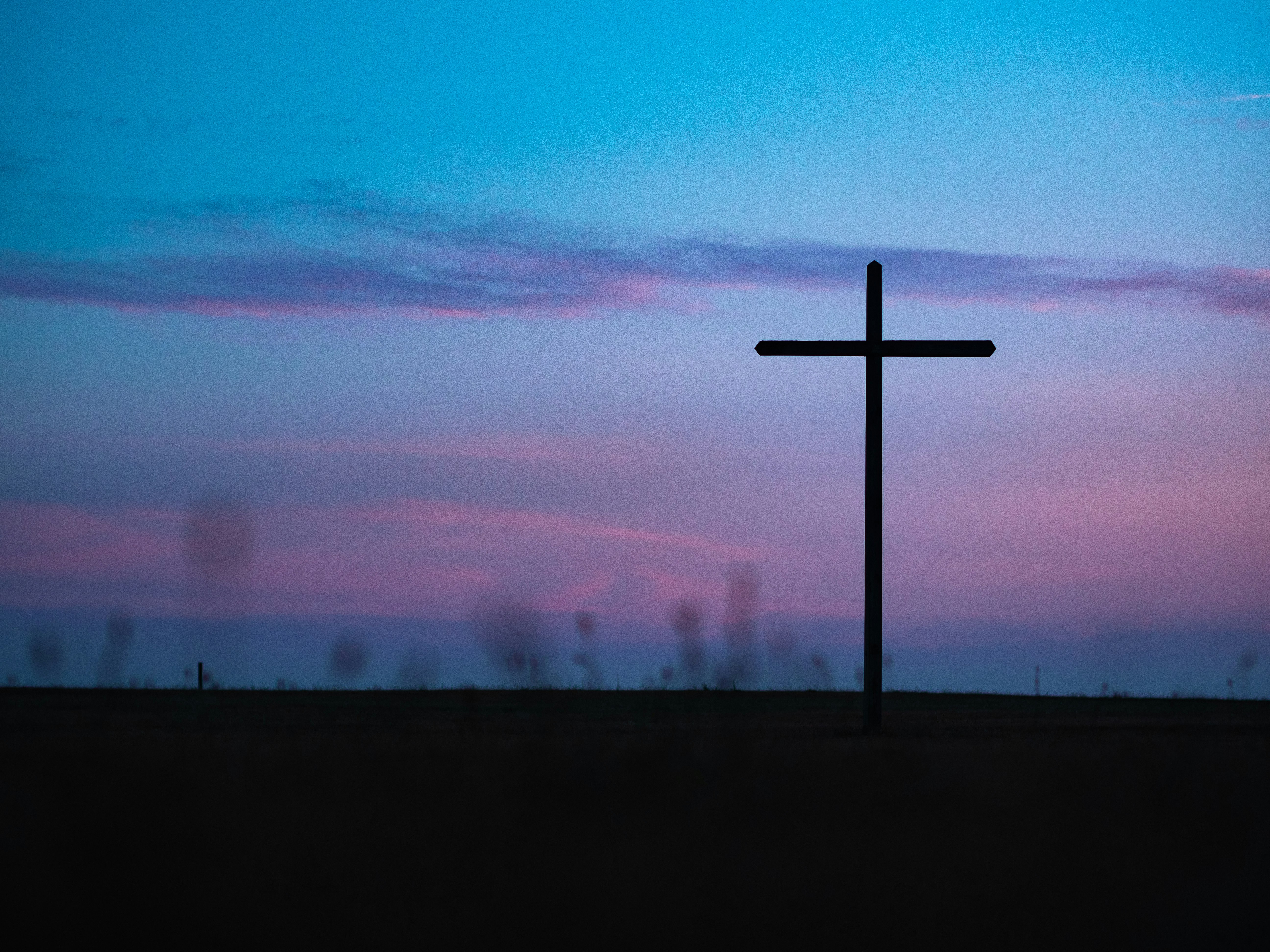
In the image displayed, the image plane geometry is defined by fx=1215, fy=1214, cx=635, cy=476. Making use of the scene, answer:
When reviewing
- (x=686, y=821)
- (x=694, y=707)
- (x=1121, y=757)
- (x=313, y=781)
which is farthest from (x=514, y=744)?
(x=694, y=707)

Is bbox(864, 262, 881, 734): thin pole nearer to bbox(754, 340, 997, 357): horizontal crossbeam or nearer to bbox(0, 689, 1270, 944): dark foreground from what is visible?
bbox(754, 340, 997, 357): horizontal crossbeam

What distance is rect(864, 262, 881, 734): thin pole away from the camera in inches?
717

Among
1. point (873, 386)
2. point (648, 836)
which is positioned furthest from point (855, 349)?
point (648, 836)

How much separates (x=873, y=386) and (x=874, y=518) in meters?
2.12

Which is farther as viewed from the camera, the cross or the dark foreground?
the cross

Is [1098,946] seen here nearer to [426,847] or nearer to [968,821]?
[968,821]

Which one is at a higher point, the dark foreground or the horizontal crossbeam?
the horizontal crossbeam

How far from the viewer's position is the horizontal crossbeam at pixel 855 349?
19.1 metres

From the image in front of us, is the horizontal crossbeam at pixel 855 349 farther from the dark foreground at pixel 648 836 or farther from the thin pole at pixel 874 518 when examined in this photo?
the dark foreground at pixel 648 836

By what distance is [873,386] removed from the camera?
19.1 m

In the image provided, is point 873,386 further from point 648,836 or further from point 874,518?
point 648,836

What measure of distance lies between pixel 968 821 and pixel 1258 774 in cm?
404

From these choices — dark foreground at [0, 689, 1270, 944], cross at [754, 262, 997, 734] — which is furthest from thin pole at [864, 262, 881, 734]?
dark foreground at [0, 689, 1270, 944]

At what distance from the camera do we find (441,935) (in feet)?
21.1
